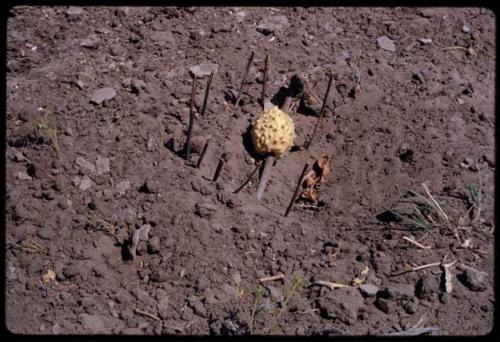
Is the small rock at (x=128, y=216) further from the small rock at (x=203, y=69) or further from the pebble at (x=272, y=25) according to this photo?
the pebble at (x=272, y=25)

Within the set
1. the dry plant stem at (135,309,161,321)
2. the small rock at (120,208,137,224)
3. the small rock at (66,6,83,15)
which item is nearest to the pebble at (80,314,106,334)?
the dry plant stem at (135,309,161,321)

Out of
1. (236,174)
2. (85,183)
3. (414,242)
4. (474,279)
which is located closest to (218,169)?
(236,174)

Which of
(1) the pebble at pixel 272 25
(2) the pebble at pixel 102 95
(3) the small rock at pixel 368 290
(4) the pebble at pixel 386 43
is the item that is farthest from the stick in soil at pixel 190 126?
(4) the pebble at pixel 386 43

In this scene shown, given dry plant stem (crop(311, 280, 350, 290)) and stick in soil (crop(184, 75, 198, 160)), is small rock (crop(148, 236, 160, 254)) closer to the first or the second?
stick in soil (crop(184, 75, 198, 160))

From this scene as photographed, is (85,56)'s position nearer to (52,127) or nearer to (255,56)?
(52,127)

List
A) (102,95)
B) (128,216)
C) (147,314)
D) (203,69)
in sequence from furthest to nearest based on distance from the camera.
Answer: (203,69)
(102,95)
(128,216)
(147,314)

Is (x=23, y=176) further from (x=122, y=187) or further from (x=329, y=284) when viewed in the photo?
(x=329, y=284)

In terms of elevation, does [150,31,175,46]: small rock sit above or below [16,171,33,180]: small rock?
above
